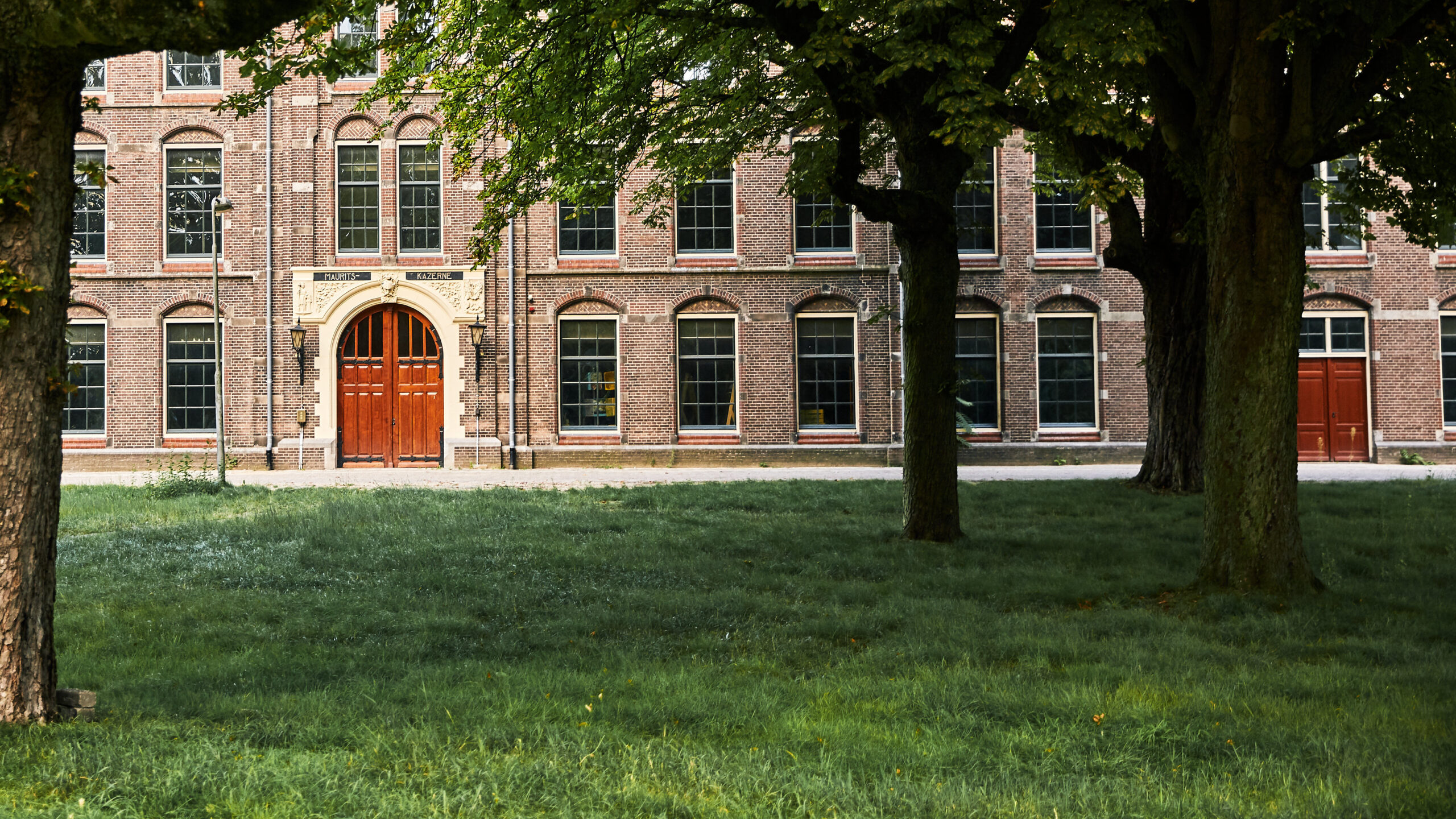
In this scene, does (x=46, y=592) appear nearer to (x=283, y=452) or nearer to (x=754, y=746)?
(x=754, y=746)

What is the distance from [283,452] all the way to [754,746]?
68.2 feet

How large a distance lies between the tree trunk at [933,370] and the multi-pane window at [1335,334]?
1660 cm

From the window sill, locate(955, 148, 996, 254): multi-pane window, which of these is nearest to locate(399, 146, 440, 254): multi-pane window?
locate(955, 148, 996, 254): multi-pane window

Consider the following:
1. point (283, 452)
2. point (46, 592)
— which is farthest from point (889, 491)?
point (283, 452)

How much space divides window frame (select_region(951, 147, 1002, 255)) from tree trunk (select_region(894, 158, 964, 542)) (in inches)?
506

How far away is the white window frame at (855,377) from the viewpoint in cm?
2283

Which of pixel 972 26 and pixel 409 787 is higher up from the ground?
pixel 972 26

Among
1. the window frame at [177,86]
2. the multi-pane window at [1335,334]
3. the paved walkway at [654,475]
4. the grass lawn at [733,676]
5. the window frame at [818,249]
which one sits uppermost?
the window frame at [177,86]

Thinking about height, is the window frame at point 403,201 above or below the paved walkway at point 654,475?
above

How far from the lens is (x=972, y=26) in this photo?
8898 mm

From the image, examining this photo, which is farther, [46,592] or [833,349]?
[833,349]

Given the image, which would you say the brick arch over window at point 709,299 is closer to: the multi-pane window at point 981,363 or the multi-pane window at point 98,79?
the multi-pane window at point 981,363

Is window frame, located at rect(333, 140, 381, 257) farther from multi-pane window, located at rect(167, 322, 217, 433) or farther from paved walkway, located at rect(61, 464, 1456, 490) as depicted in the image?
paved walkway, located at rect(61, 464, 1456, 490)

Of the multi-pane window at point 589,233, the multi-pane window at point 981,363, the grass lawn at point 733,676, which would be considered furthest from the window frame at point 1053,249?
the grass lawn at point 733,676
